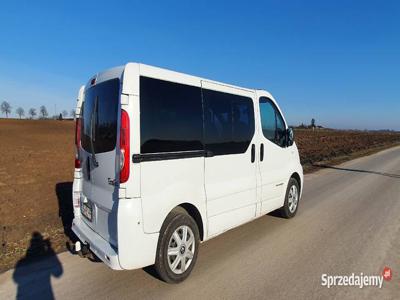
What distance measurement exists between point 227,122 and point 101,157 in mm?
1785

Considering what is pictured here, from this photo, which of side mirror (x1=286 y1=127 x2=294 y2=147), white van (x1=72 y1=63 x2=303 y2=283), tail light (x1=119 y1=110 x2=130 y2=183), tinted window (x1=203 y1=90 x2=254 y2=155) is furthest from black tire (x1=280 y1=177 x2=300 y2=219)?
tail light (x1=119 y1=110 x2=130 y2=183)

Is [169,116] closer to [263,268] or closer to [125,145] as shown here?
[125,145]

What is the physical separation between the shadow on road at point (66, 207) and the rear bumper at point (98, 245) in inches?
31.8

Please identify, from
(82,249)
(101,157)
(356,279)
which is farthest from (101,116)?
(356,279)

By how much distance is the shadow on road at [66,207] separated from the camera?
17.5 ft

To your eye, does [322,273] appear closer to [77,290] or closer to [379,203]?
[77,290]

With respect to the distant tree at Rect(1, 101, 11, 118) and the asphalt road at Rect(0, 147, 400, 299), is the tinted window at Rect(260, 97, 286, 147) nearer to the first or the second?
the asphalt road at Rect(0, 147, 400, 299)

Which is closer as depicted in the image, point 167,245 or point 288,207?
point 167,245

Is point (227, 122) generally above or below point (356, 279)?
above

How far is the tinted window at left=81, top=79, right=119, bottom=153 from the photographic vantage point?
3.46 m

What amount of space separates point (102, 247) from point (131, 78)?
1.83 metres

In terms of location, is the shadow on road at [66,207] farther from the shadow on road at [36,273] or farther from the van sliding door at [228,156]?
the van sliding door at [228,156]

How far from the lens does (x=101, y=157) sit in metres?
3.66

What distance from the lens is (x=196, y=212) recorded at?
157 inches
